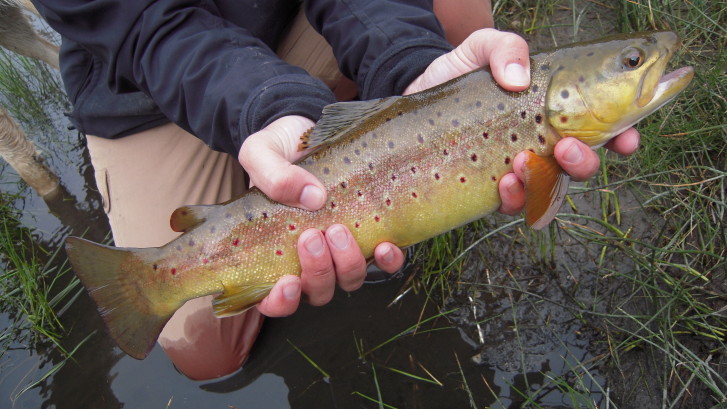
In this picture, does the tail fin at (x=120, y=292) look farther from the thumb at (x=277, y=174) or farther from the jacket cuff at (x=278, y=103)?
the jacket cuff at (x=278, y=103)

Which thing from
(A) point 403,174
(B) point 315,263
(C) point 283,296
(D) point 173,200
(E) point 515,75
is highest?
(E) point 515,75

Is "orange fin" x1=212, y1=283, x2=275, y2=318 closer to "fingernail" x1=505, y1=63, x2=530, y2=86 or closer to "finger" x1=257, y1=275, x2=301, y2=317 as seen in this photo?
"finger" x1=257, y1=275, x2=301, y2=317

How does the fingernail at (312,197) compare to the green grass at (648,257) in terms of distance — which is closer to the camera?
the fingernail at (312,197)

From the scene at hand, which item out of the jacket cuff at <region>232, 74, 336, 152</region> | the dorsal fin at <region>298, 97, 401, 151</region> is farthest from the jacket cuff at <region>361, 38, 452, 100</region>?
the dorsal fin at <region>298, 97, 401, 151</region>

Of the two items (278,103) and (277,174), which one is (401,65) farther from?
(277,174)

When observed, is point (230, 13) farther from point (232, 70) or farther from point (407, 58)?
point (407, 58)

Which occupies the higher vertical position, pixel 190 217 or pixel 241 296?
pixel 190 217

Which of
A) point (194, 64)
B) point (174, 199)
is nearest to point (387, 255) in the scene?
point (194, 64)

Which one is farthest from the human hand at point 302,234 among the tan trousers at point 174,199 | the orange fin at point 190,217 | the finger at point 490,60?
the tan trousers at point 174,199
